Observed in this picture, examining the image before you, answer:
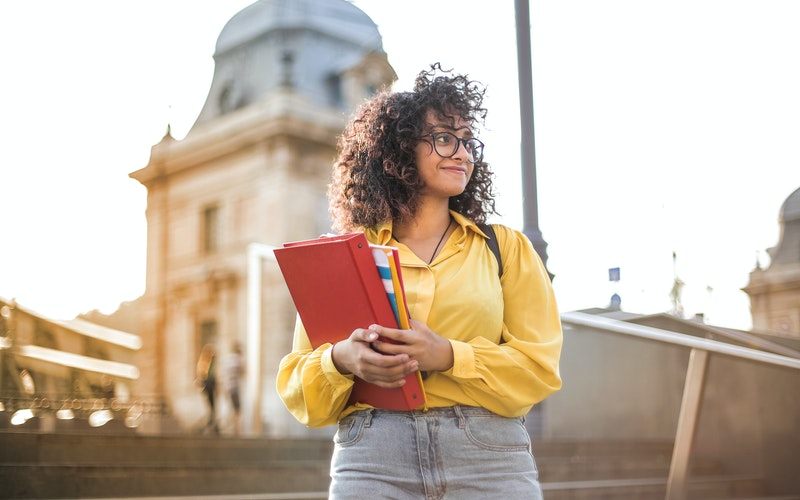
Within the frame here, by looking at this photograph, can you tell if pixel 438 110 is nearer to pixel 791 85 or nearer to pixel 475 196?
pixel 475 196

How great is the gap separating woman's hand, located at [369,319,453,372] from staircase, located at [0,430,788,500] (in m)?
2.59

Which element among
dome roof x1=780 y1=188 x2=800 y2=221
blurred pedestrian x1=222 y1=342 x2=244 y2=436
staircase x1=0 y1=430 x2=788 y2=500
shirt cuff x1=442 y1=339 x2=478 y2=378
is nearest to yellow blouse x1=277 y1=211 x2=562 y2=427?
shirt cuff x1=442 y1=339 x2=478 y2=378

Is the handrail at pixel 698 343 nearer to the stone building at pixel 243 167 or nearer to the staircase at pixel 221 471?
the staircase at pixel 221 471

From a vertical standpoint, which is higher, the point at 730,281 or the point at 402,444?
the point at 730,281

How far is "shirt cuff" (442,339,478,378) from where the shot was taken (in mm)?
2014

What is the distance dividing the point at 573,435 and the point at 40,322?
460 centimetres

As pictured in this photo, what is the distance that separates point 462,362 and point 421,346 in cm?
10

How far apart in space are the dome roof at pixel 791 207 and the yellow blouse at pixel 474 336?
9.67 ft

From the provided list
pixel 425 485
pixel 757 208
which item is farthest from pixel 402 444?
pixel 757 208

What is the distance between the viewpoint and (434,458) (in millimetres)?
2037

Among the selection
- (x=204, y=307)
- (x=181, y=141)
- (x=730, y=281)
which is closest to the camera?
(x=730, y=281)

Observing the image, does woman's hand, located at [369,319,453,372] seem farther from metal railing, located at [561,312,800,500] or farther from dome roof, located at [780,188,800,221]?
dome roof, located at [780,188,800,221]

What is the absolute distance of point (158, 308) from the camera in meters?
17.1

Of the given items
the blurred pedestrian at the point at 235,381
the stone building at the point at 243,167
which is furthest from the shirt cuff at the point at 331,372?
the stone building at the point at 243,167
